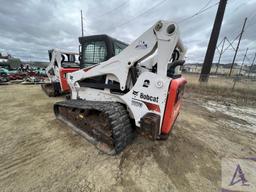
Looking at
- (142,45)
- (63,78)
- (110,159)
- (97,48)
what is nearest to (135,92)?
(142,45)

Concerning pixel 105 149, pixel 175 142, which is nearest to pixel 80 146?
pixel 105 149

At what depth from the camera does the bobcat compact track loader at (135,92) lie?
2.20 metres

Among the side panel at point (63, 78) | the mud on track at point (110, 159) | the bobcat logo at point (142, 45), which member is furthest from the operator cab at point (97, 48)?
the side panel at point (63, 78)

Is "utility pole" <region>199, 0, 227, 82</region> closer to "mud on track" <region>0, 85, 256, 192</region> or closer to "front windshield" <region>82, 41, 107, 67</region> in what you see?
"mud on track" <region>0, 85, 256, 192</region>

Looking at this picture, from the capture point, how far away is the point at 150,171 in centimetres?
221

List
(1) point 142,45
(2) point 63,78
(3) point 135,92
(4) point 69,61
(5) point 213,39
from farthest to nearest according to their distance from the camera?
(5) point 213,39, (4) point 69,61, (2) point 63,78, (3) point 135,92, (1) point 142,45

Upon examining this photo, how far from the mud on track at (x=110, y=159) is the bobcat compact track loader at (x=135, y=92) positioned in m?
0.35

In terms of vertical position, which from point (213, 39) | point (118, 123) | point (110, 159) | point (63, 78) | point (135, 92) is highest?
point (213, 39)

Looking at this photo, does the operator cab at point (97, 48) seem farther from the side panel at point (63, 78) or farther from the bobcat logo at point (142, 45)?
the side panel at point (63, 78)

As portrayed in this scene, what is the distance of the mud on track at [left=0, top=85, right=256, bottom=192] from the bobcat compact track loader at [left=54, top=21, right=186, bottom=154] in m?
0.35

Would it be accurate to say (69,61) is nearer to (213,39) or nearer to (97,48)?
(97,48)

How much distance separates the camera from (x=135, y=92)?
2484 millimetres

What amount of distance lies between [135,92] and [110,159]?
1313mm

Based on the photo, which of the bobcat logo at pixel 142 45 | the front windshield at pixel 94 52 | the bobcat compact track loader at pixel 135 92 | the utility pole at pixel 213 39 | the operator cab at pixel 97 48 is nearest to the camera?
the bobcat compact track loader at pixel 135 92
